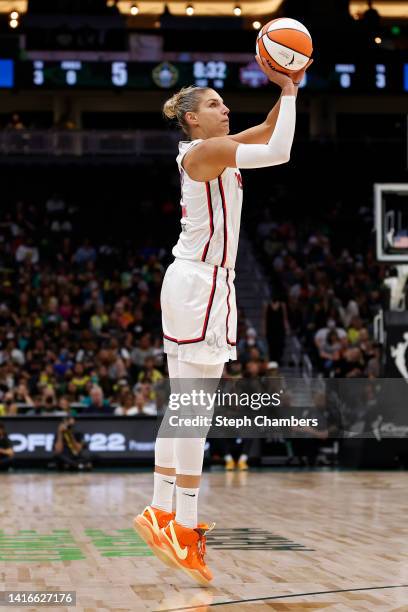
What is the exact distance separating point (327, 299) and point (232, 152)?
19.9 metres

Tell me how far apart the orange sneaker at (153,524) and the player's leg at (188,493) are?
6 centimetres

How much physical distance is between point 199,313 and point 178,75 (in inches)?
861

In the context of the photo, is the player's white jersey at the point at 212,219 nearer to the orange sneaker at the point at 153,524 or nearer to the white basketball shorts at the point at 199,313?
the white basketball shorts at the point at 199,313

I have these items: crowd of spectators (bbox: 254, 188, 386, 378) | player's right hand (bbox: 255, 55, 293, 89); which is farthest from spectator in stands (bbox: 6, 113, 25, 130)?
player's right hand (bbox: 255, 55, 293, 89)

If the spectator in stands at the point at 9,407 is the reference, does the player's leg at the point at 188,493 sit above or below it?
above

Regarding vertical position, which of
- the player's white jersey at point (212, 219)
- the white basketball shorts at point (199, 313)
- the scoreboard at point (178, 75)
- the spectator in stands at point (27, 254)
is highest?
the scoreboard at point (178, 75)

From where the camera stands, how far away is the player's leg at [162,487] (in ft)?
20.0

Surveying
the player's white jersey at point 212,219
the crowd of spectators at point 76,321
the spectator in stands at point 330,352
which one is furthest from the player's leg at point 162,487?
the spectator in stands at point 330,352

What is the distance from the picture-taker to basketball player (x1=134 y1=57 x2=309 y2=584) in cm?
589

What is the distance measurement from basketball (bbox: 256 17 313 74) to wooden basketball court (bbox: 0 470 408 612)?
106 inches

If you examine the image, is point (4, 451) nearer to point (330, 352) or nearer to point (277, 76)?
point (330, 352)

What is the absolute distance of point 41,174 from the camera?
105 feet

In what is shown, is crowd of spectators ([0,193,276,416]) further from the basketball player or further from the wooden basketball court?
the basketball player

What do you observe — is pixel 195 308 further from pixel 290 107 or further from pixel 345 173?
pixel 345 173
